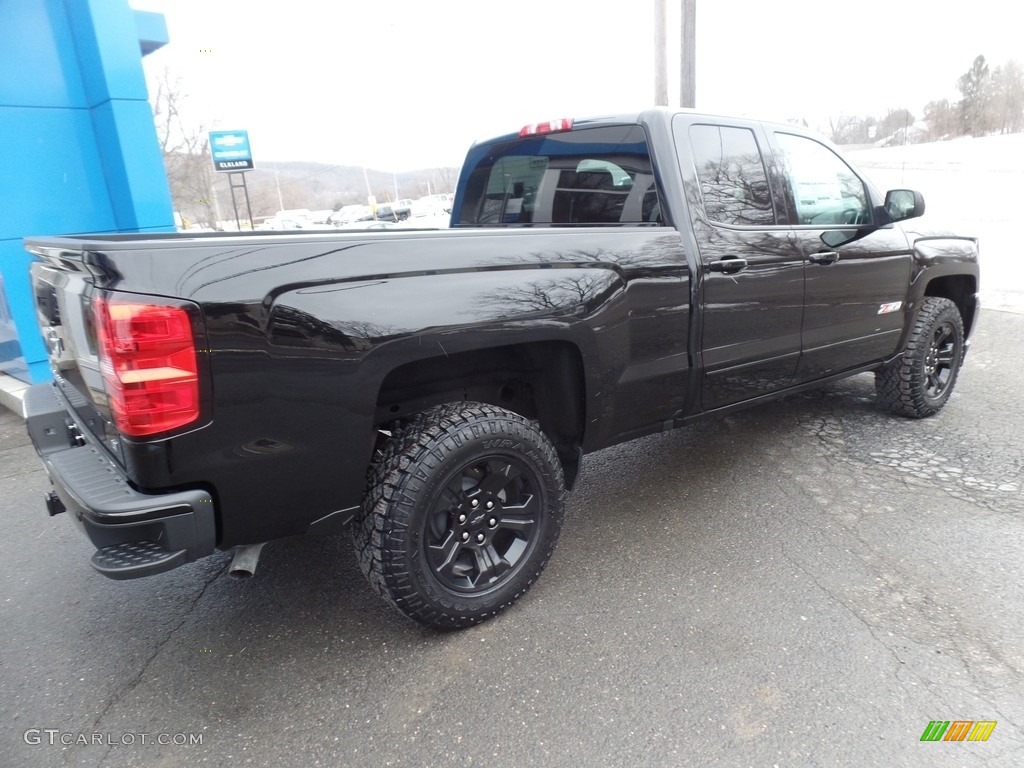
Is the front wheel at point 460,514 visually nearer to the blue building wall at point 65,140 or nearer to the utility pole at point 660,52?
the blue building wall at point 65,140

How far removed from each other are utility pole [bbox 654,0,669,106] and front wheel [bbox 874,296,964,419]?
5779 mm

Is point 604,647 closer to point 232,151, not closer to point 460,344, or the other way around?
point 460,344

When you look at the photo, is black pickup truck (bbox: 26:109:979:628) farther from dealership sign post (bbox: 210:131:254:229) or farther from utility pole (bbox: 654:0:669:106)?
dealership sign post (bbox: 210:131:254:229)

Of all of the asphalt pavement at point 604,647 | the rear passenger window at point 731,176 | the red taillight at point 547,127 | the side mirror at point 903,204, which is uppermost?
the red taillight at point 547,127

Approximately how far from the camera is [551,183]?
139 inches

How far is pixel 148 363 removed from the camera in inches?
69.7

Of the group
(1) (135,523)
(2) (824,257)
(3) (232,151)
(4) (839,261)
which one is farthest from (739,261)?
(3) (232,151)

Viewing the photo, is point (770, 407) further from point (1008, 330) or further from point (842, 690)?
point (1008, 330)

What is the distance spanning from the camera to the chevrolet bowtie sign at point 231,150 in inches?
842

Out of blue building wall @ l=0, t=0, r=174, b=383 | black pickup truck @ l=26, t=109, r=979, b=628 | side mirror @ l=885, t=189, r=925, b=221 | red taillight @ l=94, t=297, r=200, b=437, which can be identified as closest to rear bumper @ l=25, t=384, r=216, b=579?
black pickup truck @ l=26, t=109, r=979, b=628

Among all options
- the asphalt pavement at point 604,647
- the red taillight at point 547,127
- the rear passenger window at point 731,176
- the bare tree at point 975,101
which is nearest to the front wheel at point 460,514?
the asphalt pavement at point 604,647

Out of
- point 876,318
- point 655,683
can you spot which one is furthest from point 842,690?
point 876,318

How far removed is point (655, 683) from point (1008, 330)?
22.4 ft

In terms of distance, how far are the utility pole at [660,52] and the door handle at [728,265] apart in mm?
6949
